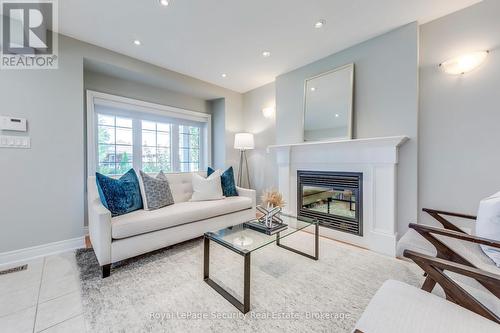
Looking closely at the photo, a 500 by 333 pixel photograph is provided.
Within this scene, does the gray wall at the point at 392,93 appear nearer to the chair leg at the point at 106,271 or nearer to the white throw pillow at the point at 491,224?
the white throw pillow at the point at 491,224

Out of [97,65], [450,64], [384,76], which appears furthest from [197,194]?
[450,64]

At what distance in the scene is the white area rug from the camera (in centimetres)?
130

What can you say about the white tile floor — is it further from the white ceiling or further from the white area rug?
the white ceiling

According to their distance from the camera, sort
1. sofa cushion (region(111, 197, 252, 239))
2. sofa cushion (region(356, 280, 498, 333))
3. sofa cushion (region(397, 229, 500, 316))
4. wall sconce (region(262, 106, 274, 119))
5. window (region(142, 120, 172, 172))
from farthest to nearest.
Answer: wall sconce (region(262, 106, 274, 119)), window (region(142, 120, 172, 172)), sofa cushion (region(111, 197, 252, 239)), sofa cushion (region(397, 229, 500, 316)), sofa cushion (region(356, 280, 498, 333))

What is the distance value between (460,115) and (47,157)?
177 inches

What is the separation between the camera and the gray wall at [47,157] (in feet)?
6.93

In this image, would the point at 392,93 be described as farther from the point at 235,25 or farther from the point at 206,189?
the point at 206,189

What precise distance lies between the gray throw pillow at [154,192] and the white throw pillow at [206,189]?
396 millimetres

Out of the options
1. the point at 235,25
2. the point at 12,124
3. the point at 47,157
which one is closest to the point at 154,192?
the point at 47,157

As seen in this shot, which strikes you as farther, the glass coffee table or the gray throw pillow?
the gray throw pillow

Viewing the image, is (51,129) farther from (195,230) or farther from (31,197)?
(195,230)

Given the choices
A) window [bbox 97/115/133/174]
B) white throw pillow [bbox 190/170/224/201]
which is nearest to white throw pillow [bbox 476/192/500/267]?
white throw pillow [bbox 190/170/224/201]

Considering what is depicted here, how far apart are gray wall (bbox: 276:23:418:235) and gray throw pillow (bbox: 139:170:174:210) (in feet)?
8.48

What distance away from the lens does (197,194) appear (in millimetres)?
2906
